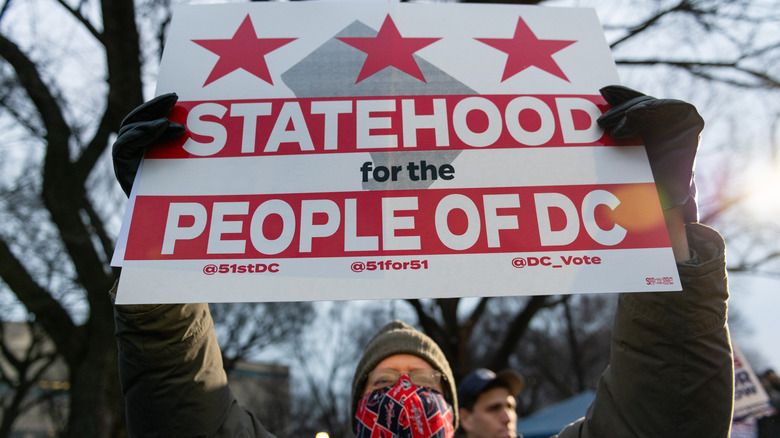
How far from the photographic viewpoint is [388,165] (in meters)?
1.78

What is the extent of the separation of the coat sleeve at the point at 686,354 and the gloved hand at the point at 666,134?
0.13m

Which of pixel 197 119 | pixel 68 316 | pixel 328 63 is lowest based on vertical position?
pixel 197 119

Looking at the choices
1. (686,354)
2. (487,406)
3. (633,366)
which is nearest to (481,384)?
(487,406)

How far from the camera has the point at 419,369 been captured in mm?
2617

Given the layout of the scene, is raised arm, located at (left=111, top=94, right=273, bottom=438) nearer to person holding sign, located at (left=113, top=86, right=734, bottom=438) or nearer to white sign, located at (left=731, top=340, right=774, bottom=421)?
person holding sign, located at (left=113, top=86, right=734, bottom=438)

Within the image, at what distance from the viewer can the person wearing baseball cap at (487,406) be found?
416 cm

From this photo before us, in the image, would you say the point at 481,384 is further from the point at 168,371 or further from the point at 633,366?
the point at 168,371

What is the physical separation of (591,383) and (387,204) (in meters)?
31.2

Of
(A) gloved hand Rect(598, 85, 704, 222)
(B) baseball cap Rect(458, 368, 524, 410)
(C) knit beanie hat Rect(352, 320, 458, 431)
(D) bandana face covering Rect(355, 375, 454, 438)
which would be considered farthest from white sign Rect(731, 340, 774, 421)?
(A) gloved hand Rect(598, 85, 704, 222)

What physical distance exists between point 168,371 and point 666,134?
183cm

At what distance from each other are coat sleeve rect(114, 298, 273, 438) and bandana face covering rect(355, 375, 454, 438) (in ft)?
2.35

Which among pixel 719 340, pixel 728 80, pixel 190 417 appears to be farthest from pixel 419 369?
pixel 728 80

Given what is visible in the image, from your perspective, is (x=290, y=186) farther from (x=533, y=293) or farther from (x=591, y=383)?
(x=591, y=383)

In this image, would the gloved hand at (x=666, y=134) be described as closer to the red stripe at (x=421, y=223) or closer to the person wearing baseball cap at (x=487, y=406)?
the red stripe at (x=421, y=223)
